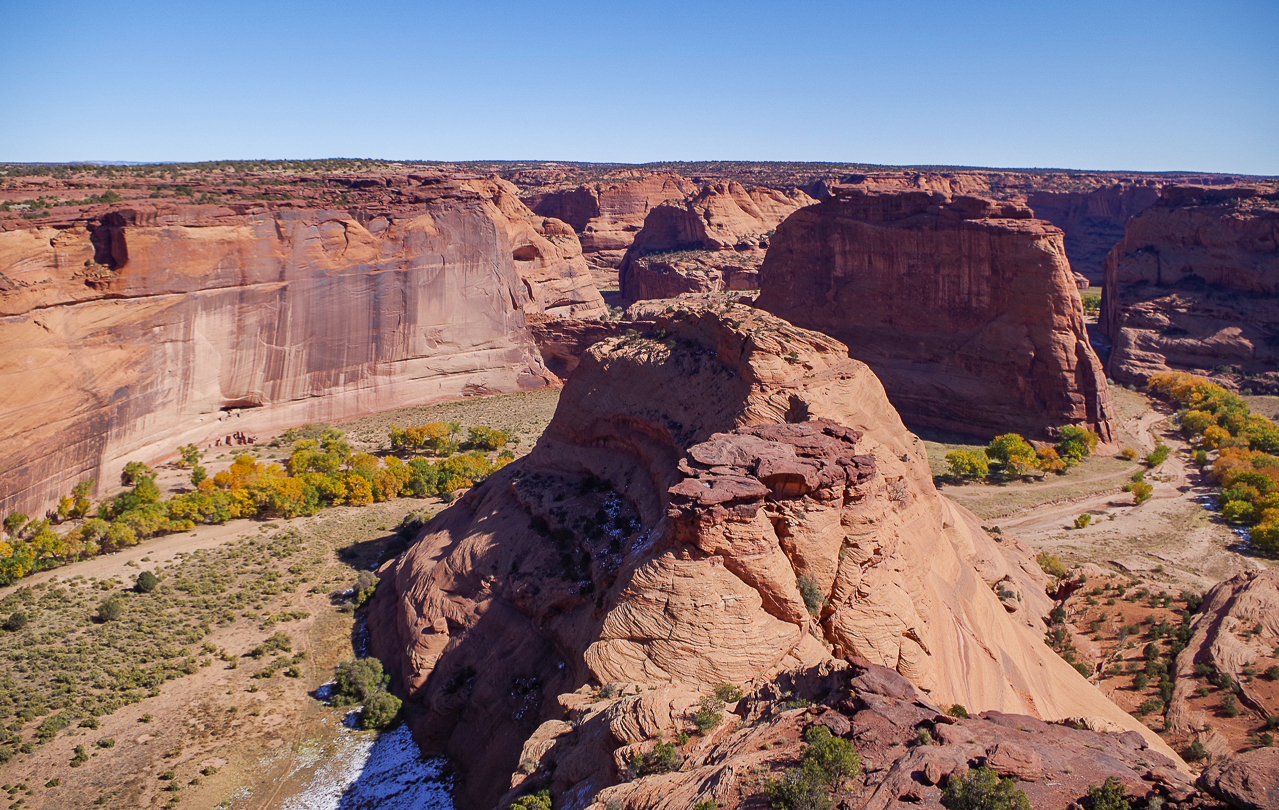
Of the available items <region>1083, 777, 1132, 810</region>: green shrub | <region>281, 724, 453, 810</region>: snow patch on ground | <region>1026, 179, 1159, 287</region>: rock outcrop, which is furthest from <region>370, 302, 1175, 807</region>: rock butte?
<region>1026, 179, 1159, 287</region>: rock outcrop

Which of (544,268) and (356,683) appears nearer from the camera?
(356,683)

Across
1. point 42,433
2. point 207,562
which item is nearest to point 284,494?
point 207,562

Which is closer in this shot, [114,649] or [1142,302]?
[114,649]

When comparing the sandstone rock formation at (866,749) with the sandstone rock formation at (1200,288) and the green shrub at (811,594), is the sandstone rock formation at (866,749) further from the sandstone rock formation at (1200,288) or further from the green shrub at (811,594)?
the sandstone rock formation at (1200,288)

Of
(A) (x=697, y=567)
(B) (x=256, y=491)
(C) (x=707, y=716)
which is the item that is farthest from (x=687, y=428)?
(B) (x=256, y=491)

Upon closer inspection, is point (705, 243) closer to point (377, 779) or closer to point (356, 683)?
point (356, 683)

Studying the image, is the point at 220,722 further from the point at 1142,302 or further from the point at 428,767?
the point at 1142,302

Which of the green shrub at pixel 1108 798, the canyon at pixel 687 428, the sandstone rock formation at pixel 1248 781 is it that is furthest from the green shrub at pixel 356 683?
the sandstone rock formation at pixel 1248 781
